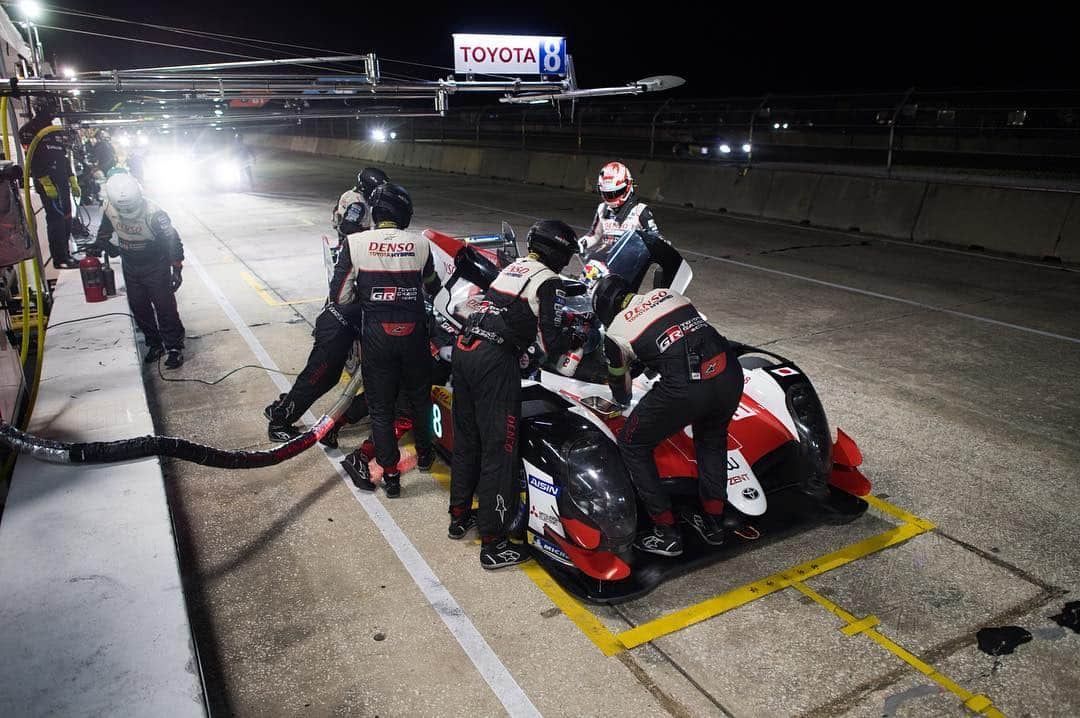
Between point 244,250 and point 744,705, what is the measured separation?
13.6 metres

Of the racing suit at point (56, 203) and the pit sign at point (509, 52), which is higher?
the pit sign at point (509, 52)

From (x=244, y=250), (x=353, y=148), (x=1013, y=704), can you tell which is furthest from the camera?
(x=353, y=148)

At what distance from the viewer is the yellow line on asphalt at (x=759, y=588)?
3.91 meters

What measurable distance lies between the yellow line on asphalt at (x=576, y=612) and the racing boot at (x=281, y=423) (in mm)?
2761

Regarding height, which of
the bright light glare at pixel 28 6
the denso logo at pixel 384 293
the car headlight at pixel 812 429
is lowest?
the car headlight at pixel 812 429

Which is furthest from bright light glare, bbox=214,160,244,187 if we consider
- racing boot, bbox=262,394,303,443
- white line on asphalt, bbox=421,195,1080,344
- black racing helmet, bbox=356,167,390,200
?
racing boot, bbox=262,394,303,443

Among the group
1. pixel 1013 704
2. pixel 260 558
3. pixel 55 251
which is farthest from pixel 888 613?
pixel 55 251

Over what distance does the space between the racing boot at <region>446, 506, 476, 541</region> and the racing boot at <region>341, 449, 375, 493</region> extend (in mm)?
949

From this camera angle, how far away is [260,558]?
4645 millimetres

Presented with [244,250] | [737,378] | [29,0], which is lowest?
[244,250]

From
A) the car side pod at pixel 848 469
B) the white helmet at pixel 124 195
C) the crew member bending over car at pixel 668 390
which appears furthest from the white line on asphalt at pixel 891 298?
the white helmet at pixel 124 195

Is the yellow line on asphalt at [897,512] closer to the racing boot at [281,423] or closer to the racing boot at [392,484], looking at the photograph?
the racing boot at [392,484]

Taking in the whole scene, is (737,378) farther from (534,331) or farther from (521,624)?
(521,624)

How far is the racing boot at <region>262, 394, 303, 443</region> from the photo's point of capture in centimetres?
632
